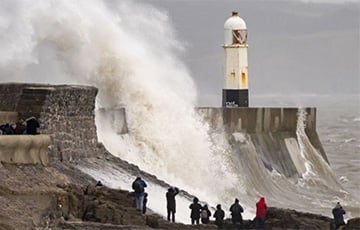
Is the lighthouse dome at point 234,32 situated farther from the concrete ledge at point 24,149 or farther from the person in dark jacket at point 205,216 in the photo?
the person in dark jacket at point 205,216

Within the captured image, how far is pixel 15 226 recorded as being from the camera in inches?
433

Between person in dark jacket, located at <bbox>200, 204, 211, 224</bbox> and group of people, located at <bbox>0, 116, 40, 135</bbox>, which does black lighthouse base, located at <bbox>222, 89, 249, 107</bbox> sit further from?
person in dark jacket, located at <bbox>200, 204, 211, 224</bbox>

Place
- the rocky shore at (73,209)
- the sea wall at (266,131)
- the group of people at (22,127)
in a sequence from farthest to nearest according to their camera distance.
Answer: the sea wall at (266,131)
the group of people at (22,127)
the rocky shore at (73,209)

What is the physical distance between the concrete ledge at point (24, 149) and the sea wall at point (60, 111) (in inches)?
19.6

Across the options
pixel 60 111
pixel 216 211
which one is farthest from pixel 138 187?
pixel 60 111

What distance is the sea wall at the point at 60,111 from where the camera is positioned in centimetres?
1343

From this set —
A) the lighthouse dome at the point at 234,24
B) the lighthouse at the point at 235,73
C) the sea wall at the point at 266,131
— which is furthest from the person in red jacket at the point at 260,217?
the lighthouse dome at the point at 234,24

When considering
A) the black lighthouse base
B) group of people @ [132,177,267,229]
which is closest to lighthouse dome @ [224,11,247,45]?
the black lighthouse base

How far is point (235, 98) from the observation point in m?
22.0

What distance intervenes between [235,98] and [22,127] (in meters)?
9.58

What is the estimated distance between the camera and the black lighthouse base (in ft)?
72.2

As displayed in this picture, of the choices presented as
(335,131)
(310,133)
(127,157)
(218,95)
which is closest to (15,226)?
(127,157)

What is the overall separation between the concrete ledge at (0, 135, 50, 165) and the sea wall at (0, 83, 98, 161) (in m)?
0.50

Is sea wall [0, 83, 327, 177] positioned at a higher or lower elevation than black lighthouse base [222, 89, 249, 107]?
lower
